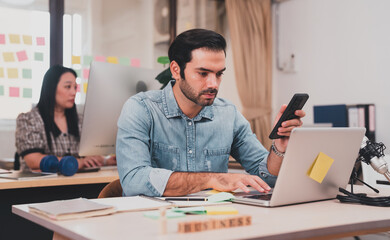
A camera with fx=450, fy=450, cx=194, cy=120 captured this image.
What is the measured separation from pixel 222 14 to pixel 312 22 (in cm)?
98

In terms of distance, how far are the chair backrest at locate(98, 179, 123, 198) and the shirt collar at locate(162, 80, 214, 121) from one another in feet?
1.10

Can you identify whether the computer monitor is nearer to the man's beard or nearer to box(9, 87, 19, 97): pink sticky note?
the man's beard

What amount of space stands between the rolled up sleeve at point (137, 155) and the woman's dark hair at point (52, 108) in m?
1.23

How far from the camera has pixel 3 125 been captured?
387 cm

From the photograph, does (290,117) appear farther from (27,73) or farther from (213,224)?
(27,73)

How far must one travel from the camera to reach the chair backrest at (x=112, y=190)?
1.70 metres

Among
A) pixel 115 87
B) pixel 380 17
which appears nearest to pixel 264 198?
pixel 115 87

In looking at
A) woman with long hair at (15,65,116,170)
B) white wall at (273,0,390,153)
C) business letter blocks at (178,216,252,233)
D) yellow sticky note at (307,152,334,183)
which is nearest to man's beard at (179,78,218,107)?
yellow sticky note at (307,152,334,183)

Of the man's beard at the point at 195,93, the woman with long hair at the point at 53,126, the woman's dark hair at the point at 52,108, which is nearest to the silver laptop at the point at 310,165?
the man's beard at the point at 195,93

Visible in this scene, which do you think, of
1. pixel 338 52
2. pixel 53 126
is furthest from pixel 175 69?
pixel 338 52

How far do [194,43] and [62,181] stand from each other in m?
0.94

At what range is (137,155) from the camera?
5.34 feet

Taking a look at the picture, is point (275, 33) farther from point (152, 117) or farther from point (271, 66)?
point (152, 117)

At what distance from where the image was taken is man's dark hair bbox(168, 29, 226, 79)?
1.79 m
